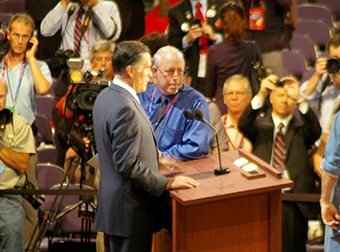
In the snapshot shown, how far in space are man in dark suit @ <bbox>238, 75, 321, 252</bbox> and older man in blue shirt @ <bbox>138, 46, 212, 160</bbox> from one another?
0.80 m

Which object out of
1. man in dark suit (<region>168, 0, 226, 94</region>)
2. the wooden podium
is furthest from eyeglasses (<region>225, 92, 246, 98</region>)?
the wooden podium

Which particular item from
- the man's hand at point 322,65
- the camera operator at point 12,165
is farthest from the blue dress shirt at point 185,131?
the man's hand at point 322,65

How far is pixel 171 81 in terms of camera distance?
3668mm

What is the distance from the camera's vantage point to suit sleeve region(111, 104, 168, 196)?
2949 millimetres

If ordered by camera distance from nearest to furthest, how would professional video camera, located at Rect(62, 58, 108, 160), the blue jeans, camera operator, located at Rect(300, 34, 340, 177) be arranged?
professional video camera, located at Rect(62, 58, 108, 160)
the blue jeans
camera operator, located at Rect(300, 34, 340, 177)

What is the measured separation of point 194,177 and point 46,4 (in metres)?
4.55

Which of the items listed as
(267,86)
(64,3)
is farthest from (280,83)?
(64,3)

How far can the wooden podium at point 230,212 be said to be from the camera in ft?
9.63

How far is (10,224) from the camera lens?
14.0 feet

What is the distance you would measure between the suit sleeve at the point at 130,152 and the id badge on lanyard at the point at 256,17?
3.23 metres

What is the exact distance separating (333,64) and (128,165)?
2.39 metres

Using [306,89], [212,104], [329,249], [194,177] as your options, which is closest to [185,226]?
[194,177]

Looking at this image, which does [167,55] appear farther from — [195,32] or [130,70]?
[195,32]

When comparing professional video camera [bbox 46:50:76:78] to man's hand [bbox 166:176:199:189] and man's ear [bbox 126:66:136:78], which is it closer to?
man's ear [bbox 126:66:136:78]
